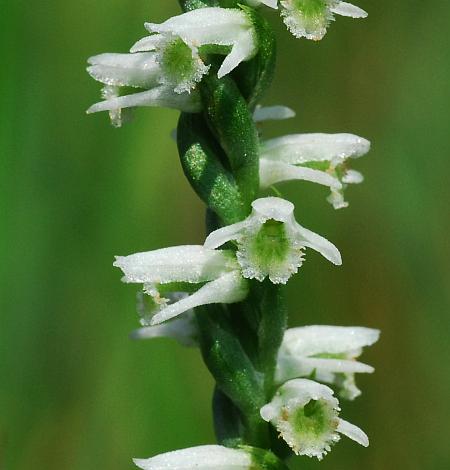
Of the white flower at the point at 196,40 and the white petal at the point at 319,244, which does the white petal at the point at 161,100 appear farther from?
the white petal at the point at 319,244

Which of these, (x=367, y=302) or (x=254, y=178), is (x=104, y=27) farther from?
(x=254, y=178)

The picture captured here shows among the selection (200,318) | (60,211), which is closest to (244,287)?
(200,318)

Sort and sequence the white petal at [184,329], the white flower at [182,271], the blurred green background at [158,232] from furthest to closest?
the blurred green background at [158,232] < the white petal at [184,329] < the white flower at [182,271]

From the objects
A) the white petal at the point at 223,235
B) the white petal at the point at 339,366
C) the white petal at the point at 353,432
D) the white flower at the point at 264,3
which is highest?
the white flower at the point at 264,3

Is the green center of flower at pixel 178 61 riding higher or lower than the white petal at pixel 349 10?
lower

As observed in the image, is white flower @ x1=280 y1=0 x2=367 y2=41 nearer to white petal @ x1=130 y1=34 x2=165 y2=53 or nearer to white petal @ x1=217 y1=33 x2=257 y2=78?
white petal @ x1=217 y1=33 x2=257 y2=78

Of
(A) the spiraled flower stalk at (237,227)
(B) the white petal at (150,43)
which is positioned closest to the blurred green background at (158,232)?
(A) the spiraled flower stalk at (237,227)

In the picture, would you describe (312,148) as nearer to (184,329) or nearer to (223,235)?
(223,235)
